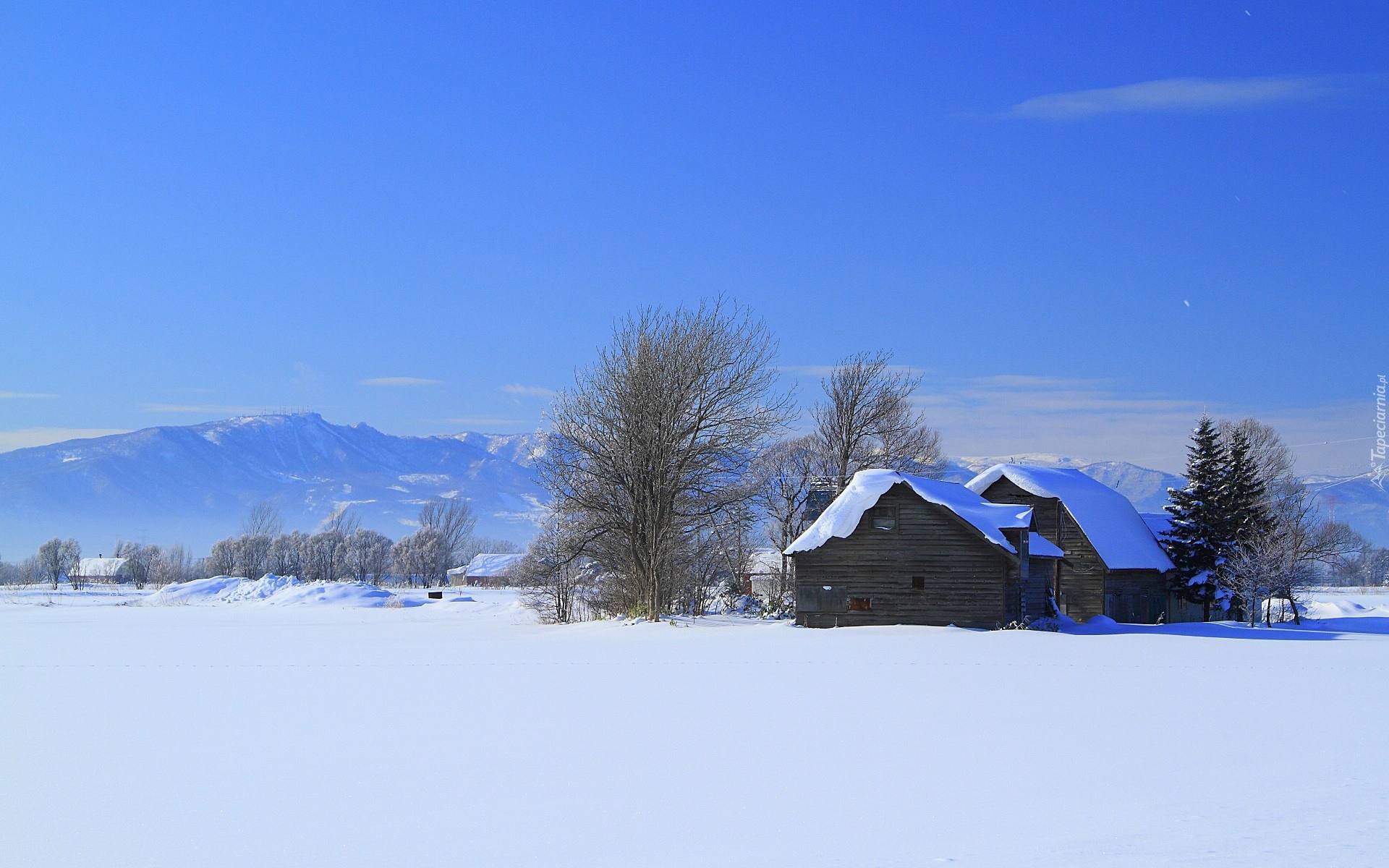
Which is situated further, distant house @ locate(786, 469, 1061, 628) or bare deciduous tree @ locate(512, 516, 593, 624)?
bare deciduous tree @ locate(512, 516, 593, 624)

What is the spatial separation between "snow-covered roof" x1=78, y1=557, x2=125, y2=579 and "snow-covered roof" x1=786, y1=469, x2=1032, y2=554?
14378 centimetres

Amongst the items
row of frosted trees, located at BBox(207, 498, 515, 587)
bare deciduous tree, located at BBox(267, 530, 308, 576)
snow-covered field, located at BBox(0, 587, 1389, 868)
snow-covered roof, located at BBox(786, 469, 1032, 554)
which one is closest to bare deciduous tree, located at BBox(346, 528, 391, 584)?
row of frosted trees, located at BBox(207, 498, 515, 587)

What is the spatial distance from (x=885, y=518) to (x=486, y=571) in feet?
457

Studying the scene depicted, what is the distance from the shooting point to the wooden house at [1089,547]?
49.3 metres

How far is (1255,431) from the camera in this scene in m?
78.6

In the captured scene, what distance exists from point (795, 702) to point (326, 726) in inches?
281

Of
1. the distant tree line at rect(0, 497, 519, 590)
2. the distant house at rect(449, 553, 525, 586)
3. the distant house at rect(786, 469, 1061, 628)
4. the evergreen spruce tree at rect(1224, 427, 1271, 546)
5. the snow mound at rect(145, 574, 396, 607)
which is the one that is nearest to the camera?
the distant house at rect(786, 469, 1061, 628)

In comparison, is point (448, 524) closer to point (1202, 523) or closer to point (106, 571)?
point (106, 571)

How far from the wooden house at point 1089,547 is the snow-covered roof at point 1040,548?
490 centimetres

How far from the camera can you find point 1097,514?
52031 mm

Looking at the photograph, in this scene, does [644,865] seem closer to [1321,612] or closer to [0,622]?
[0,622]

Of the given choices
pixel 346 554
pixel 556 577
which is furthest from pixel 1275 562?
pixel 346 554

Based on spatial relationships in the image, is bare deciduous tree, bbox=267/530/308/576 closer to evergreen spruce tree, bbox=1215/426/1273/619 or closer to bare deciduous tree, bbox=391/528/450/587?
bare deciduous tree, bbox=391/528/450/587

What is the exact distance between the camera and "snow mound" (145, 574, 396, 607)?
84438mm
